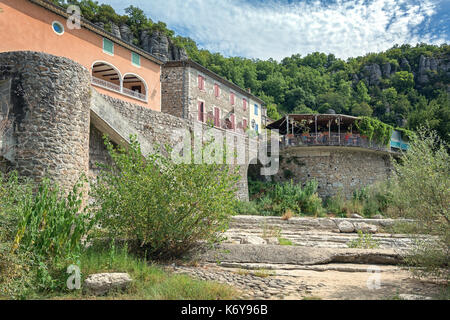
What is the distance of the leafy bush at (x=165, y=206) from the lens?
6.13m

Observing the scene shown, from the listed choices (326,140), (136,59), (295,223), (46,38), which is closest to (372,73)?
(326,140)

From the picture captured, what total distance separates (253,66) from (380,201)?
36.5 m

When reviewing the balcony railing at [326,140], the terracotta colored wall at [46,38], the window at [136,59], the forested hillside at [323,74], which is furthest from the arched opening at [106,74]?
the forested hillside at [323,74]

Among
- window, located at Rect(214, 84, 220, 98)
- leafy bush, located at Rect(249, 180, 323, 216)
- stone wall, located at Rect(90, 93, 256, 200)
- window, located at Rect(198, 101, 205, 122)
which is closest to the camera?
stone wall, located at Rect(90, 93, 256, 200)

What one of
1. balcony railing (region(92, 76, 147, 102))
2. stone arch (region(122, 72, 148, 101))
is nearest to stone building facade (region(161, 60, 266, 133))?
stone arch (region(122, 72, 148, 101))

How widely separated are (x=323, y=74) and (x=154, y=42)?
32.5 meters

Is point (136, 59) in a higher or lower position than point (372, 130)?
higher

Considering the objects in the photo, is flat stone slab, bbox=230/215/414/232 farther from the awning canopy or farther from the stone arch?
the awning canopy

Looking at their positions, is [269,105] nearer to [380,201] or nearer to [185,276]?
[380,201]

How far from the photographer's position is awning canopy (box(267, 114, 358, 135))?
72.0ft

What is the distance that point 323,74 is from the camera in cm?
5691

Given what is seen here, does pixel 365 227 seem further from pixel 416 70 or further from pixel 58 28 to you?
pixel 416 70

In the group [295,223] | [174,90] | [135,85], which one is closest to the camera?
[295,223]

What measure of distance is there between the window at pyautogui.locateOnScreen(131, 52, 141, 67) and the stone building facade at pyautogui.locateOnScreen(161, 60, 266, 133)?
3.56 meters
